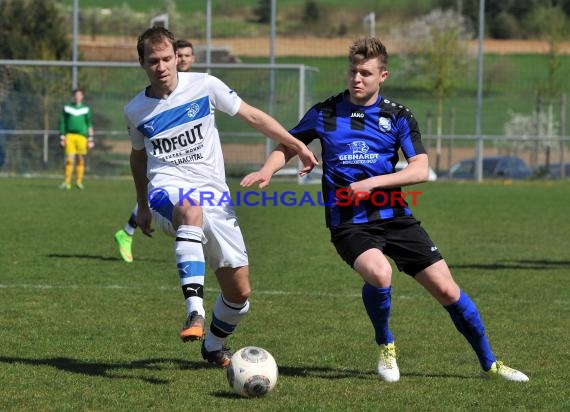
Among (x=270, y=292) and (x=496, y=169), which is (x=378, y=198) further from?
(x=496, y=169)

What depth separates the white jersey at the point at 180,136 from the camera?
582 centimetres

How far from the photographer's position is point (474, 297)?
29.9 feet

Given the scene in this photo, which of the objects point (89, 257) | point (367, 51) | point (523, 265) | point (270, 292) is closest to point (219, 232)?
point (367, 51)

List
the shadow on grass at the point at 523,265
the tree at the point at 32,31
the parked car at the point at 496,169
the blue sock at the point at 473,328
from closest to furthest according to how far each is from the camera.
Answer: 1. the blue sock at the point at 473,328
2. the shadow on grass at the point at 523,265
3. the parked car at the point at 496,169
4. the tree at the point at 32,31

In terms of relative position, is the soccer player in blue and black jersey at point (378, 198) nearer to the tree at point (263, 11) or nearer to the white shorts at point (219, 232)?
the white shorts at point (219, 232)

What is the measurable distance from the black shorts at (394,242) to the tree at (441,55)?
26847 mm

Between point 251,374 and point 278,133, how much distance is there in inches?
52.6

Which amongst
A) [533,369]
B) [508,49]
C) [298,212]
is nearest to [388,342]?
[533,369]

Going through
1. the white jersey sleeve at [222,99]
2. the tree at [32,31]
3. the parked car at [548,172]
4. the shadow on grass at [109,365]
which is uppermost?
the tree at [32,31]

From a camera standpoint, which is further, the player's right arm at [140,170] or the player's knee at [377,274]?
the player's right arm at [140,170]

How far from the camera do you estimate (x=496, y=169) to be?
98.8ft

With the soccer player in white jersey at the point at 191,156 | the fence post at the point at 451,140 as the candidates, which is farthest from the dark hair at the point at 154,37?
the fence post at the point at 451,140

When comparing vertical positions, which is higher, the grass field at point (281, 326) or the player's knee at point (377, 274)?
the player's knee at point (377, 274)

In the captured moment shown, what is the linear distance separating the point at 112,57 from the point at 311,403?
29.8 metres
